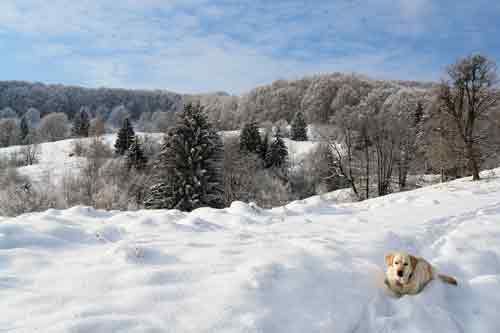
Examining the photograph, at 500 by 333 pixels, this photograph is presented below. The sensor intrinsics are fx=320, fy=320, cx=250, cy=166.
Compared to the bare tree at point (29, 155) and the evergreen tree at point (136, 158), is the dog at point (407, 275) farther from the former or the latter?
the bare tree at point (29, 155)

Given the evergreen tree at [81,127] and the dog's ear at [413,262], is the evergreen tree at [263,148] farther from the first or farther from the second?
the dog's ear at [413,262]

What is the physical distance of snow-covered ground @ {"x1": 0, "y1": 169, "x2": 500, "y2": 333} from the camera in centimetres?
242

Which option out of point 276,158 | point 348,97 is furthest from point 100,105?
point 276,158

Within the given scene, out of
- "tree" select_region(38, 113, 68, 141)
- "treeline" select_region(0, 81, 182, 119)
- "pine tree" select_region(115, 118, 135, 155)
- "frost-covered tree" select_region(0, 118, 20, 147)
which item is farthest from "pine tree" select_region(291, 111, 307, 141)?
"frost-covered tree" select_region(0, 118, 20, 147)

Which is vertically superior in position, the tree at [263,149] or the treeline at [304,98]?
the treeline at [304,98]

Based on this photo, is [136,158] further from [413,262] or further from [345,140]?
[413,262]

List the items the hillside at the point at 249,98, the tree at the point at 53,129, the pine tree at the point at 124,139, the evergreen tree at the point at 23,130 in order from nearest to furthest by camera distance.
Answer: the pine tree at the point at 124,139
the evergreen tree at the point at 23,130
the tree at the point at 53,129
the hillside at the point at 249,98

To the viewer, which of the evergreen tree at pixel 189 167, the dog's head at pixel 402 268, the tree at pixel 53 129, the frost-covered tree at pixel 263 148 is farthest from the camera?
the tree at pixel 53 129

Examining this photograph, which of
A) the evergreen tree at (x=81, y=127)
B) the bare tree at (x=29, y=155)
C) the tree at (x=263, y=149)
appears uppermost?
the evergreen tree at (x=81, y=127)

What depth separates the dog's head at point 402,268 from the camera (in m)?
3.03

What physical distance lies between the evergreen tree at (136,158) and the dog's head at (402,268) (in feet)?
103

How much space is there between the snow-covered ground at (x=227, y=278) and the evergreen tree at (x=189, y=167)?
1318 centimetres

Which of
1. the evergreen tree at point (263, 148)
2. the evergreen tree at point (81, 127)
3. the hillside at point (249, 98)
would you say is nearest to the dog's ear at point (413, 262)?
the evergreen tree at point (263, 148)

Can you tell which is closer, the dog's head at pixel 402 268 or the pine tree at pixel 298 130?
the dog's head at pixel 402 268
